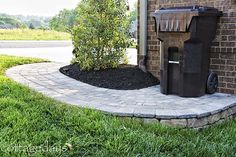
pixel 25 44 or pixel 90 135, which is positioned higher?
pixel 25 44

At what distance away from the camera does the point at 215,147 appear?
2756 millimetres

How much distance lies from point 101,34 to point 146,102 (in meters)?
2.15

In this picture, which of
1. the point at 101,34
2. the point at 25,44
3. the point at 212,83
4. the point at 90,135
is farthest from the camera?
the point at 25,44

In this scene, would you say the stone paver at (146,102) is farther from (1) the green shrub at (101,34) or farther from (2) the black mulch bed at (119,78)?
(1) the green shrub at (101,34)

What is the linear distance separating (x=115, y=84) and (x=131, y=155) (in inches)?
97.1

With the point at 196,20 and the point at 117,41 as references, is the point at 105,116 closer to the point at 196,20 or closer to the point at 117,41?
the point at 196,20

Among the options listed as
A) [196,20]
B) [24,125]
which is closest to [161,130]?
[24,125]

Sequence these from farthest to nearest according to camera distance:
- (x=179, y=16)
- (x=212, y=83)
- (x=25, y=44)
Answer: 1. (x=25, y=44)
2. (x=212, y=83)
3. (x=179, y=16)

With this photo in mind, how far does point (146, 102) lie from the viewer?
3838 mm

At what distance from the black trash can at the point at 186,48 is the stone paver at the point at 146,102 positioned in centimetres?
17

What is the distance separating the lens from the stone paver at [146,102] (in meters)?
3.36

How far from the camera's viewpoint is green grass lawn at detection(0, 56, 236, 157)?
8.22ft

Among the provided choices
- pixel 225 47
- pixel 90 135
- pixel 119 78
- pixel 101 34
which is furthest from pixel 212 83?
pixel 90 135

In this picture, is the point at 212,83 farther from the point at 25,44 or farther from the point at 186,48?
the point at 25,44
